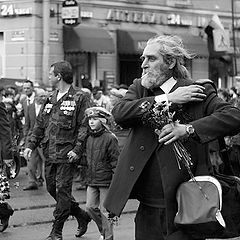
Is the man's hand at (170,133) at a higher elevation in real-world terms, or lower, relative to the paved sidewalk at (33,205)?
higher

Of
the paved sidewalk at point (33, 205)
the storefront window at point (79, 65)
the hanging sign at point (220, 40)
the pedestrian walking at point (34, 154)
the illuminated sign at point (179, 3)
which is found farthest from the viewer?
the hanging sign at point (220, 40)

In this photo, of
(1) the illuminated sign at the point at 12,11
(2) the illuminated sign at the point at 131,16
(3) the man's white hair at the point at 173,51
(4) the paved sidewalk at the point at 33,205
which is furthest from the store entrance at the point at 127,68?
(3) the man's white hair at the point at 173,51

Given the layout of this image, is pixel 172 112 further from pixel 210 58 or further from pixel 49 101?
pixel 210 58

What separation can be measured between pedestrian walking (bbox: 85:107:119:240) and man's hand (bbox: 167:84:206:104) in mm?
3786

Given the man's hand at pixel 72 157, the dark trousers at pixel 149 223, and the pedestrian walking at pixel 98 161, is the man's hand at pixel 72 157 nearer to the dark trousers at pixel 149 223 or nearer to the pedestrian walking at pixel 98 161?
the pedestrian walking at pixel 98 161

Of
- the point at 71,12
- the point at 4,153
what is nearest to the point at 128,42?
the point at 71,12

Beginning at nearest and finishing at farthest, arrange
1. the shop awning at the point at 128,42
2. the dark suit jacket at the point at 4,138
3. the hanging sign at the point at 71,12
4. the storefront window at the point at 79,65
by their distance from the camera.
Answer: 1. the dark suit jacket at the point at 4,138
2. the hanging sign at the point at 71,12
3. the storefront window at the point at 79,65
4. the shop awning at the point at 128,42

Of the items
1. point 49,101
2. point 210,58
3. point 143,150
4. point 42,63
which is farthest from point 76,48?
point 143,150

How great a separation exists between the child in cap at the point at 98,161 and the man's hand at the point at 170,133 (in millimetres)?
3914

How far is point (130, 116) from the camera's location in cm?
486

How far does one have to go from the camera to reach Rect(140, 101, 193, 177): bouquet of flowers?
4.66m

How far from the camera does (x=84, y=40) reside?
2602 centimetres

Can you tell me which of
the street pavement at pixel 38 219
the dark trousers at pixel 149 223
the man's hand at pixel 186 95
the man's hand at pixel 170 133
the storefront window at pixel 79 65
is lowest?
the street pavement at pixel 38 219

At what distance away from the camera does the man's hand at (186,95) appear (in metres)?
4.75
